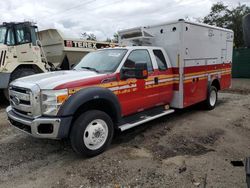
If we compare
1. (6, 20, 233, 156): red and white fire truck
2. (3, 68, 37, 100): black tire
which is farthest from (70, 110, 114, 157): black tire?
(3, 68, 37, 100): black tire

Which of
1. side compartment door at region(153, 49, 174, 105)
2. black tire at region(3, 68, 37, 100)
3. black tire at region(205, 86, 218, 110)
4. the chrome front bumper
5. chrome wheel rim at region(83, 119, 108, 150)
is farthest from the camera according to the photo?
black tire at region(3, 68, 37, 100)

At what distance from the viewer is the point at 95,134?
15.5 feet

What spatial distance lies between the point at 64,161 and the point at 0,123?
11.7 ft

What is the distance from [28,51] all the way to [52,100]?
7070 mm

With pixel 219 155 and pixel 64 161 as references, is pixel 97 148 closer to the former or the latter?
pixel 64 161

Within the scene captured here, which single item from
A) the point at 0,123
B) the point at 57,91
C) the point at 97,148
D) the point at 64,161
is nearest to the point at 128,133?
the point at 97,148

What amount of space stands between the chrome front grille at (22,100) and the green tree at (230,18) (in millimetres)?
21170

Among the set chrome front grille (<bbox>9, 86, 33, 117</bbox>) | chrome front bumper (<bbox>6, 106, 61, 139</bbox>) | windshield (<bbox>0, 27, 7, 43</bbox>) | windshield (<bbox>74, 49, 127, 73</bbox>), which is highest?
windshield (<bbox>0, 27, 7, 43</bbox>)

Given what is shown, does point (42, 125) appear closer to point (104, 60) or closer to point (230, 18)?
point (104, 60)

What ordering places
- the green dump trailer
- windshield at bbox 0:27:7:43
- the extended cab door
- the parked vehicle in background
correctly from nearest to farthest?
the extended cab door, the parked vehicle in background, windshield at bbox 0:27:7:43, the green dump trailer

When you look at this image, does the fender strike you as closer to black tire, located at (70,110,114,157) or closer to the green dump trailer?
black tire, located at (70,110,114,157)

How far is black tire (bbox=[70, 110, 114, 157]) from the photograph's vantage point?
4.46 metres

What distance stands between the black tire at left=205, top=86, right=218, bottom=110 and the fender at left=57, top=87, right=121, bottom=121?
4127 mm

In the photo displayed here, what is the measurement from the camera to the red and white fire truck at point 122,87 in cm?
436
